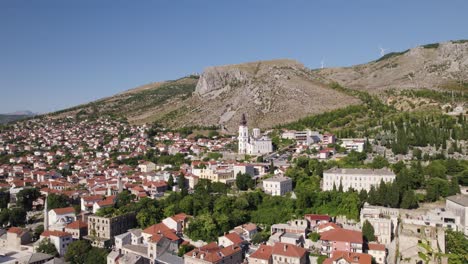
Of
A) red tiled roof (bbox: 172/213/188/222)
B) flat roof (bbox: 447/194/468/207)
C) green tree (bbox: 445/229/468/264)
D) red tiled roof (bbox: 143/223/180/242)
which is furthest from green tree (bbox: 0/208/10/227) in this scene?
flat roof (bbox: 447/194/468/207)

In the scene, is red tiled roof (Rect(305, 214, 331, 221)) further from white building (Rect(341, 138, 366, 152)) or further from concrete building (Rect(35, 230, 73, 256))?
white building (Rect(341, 138, 366, 152))

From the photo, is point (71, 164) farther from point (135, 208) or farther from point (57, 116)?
point (57, 116)

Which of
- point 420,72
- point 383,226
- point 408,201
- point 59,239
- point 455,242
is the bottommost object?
point 59,239

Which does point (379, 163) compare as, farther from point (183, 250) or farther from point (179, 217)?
point (183, 250)

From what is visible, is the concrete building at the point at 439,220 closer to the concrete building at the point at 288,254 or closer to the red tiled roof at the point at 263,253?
the concrete building at the point at 288,254

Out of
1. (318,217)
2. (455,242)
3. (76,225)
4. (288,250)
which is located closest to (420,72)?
(318,217)
